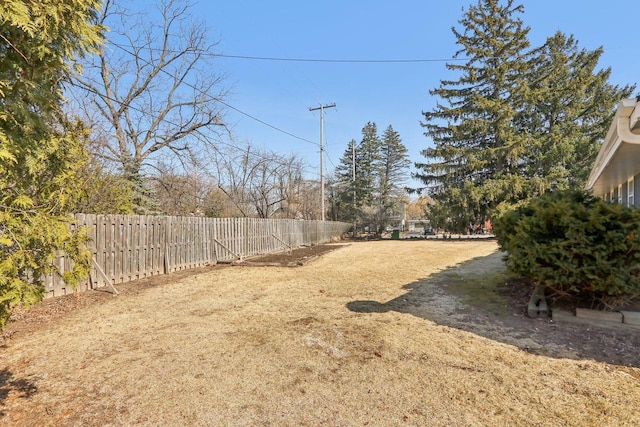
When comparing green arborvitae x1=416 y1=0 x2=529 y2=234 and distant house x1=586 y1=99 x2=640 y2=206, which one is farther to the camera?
green arborvitae x1=416 y1=0 x2=529 y2=234

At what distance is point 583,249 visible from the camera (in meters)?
3.98

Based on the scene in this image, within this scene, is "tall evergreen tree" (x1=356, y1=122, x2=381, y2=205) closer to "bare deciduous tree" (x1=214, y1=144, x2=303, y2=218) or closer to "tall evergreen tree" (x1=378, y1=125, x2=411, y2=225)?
"tall evergreen tree" (x1=378, y1=125, x2=411, y2=225)

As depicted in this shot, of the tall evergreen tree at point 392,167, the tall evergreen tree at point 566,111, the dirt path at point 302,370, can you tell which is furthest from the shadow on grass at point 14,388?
the tall evergreen tree at point 392,167

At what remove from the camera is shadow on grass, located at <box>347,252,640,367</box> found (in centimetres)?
347

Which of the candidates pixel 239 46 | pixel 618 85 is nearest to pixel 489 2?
pixel 618 85

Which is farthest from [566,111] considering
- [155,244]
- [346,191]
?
[155,244]

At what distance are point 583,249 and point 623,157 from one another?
3.37 m

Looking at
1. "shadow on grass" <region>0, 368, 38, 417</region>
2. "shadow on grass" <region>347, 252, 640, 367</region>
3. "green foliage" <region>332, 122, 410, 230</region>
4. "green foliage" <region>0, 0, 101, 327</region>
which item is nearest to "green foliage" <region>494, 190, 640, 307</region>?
"shadow on grass" <region>347, 252, 640, 367</region>

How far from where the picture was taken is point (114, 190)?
28.8 feet

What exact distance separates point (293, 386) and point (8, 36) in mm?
2961

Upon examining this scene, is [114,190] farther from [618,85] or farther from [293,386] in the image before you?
[618,85]

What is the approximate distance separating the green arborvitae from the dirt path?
19.7m

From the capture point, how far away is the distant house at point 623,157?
172 inches

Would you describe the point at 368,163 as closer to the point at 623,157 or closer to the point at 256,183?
the point at 256,183
